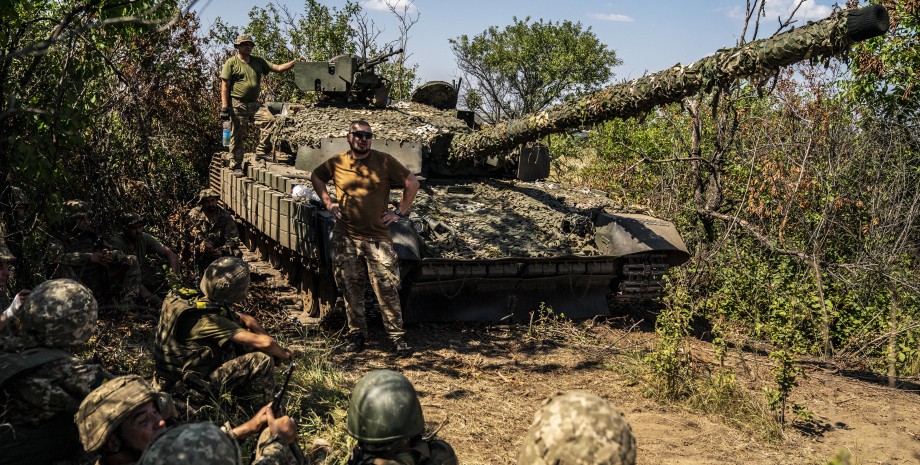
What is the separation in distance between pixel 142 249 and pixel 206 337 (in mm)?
3349

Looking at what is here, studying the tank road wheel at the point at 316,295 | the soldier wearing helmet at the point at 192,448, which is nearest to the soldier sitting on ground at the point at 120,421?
the soldier wearing helmet at the point at 192,448

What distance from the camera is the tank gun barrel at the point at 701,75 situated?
4844 mm

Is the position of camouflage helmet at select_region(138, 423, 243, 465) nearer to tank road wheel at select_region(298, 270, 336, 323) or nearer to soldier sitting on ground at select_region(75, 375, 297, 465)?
soldier sitting on ground at select_region(75, 375, 297, 465)

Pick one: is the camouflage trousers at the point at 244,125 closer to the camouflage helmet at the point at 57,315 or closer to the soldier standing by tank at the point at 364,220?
the soldier standing by tank at the point at 364,220

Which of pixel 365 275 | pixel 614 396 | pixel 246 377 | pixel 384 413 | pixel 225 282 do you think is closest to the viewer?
pixel 384 413

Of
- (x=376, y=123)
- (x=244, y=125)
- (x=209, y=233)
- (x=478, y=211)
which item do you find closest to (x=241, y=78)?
(x=244, y=125)

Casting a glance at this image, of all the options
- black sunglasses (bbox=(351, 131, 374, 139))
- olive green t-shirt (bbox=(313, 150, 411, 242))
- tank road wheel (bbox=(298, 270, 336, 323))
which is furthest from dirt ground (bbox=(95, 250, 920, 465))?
black sunglasses (bbox=(351, 131, 374, 139))

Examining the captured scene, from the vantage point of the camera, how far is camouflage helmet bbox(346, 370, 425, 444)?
2.83 meters

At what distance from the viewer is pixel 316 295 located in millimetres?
8016

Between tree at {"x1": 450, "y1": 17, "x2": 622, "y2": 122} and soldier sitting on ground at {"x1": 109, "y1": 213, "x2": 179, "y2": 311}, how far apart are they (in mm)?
15609

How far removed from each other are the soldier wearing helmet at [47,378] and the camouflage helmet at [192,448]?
1.29 meters

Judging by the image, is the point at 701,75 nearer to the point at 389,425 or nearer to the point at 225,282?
the point at 225,282

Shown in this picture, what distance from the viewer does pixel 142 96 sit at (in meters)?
10.9

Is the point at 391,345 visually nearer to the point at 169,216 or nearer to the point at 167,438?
the point at 169,216
